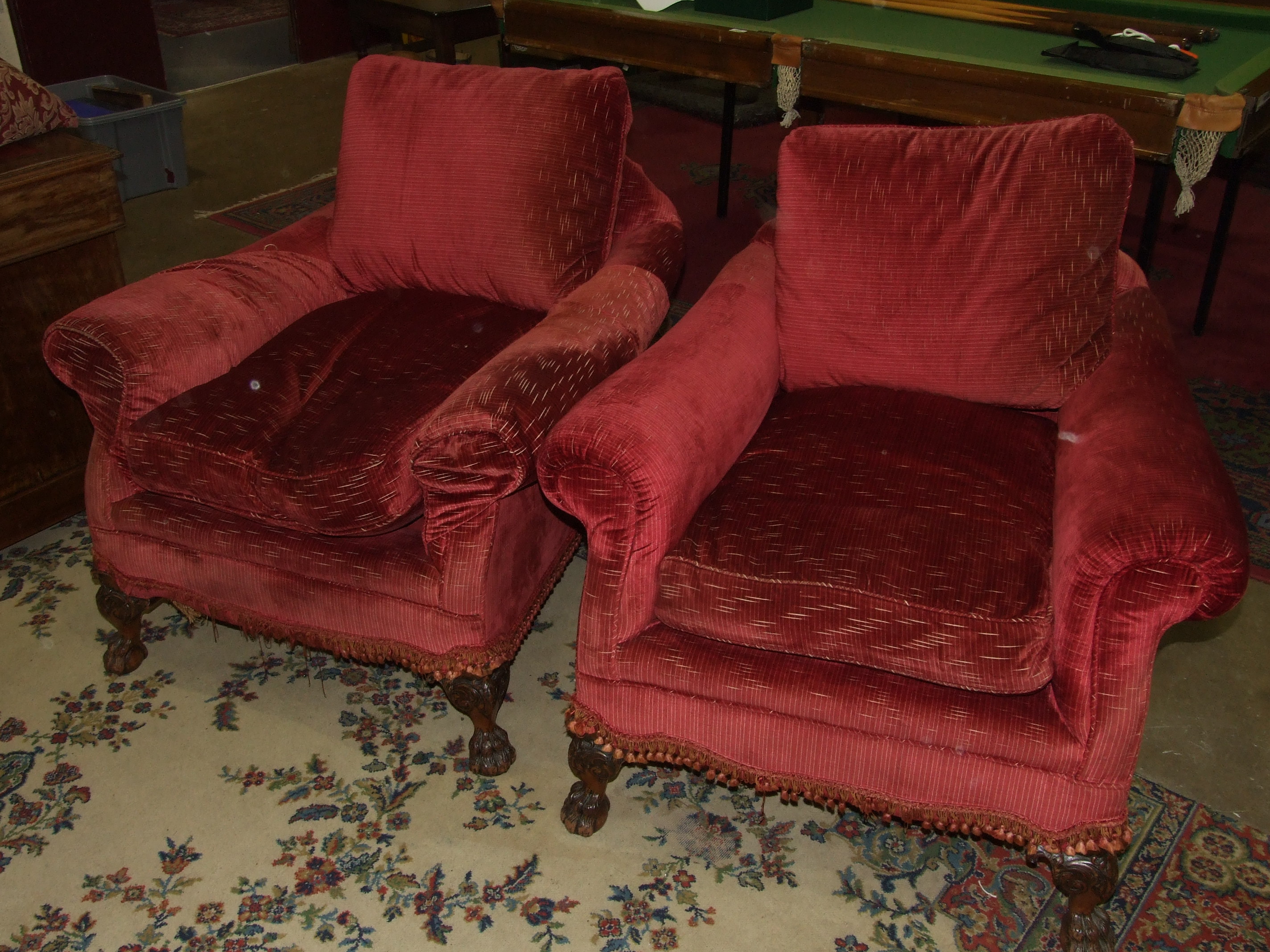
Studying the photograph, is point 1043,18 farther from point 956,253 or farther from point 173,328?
point 173,328

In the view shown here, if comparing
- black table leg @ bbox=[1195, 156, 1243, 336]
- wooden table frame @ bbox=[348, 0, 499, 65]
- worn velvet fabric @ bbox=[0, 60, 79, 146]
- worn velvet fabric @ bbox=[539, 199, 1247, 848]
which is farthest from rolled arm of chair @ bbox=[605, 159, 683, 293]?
wooden table frame @ bbox=[348, 0, 499, 65]

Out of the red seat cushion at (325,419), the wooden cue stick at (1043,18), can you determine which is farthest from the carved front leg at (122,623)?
the wooden cue stick at (1043,18)

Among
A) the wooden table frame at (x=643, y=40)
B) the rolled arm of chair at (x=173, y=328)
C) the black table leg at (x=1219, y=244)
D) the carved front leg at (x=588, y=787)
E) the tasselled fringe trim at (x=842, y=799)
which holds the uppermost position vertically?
the wooden table frame at (x=643, y=40)

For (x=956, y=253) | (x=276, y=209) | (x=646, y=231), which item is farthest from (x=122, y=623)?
(x=276, y=209)

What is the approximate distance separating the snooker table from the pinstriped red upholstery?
0.85 metres

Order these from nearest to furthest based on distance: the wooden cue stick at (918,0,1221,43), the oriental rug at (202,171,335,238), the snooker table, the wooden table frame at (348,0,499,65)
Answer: the snooker table, the wooden cue stick at (918,0,1221,43), the oriental rug at (202,171,335,238), the wooden table frame at (348,0,499,65)

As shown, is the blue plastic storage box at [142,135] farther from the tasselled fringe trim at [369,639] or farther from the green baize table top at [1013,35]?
the tasselled fringe trim at [369,639]

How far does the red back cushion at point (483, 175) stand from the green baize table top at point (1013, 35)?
3.36ft

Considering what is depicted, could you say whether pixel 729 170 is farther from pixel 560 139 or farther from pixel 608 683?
pixel 608 683

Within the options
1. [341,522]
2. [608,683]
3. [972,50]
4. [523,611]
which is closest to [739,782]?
[608,683]

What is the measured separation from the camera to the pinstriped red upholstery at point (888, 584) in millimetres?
1404

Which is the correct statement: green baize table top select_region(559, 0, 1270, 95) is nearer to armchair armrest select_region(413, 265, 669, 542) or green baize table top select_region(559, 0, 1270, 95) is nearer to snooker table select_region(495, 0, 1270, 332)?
snooker table select_region(495, 0, 1270, 332)

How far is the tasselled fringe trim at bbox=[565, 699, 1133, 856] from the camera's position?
1.48 metres

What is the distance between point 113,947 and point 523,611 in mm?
758
